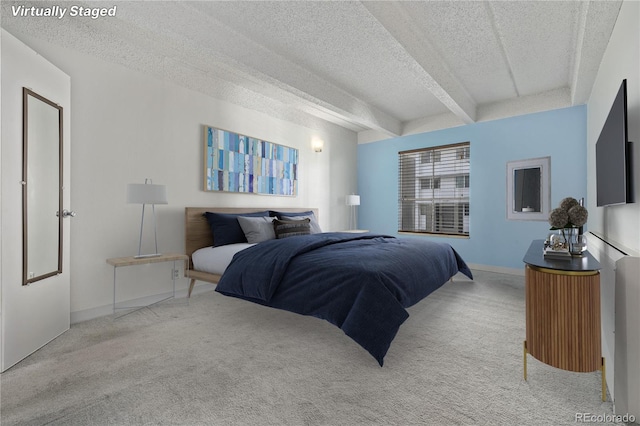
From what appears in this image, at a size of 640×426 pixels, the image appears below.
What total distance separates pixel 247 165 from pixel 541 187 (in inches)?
163

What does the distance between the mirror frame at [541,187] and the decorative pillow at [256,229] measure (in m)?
3.54

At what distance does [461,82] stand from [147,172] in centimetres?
403

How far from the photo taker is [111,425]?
56.6 inches

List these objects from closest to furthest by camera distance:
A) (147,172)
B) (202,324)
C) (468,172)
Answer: (202,324) < (147,172) < (468,172)

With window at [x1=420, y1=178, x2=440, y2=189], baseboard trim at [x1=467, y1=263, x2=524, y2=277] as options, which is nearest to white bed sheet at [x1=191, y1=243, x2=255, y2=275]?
window at [x1=420, y1=178, x2=440, y2=189]

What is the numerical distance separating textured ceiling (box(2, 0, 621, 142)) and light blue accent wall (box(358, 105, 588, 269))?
0.91ft

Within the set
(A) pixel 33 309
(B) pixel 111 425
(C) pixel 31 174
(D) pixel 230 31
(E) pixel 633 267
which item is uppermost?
(D) pixel 230 31

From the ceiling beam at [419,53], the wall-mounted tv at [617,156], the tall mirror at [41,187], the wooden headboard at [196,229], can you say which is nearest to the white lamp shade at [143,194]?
the tall mirror at [41,187]

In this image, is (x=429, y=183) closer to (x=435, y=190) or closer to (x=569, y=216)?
(x=435, y=190)

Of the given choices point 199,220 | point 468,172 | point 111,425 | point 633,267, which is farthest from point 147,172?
point 468,172

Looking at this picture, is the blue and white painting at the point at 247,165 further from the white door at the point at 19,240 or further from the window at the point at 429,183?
the window at the point at 429,183

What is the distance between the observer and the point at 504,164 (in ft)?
15.6

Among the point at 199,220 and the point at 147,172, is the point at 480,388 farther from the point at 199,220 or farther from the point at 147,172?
the point at 147,172

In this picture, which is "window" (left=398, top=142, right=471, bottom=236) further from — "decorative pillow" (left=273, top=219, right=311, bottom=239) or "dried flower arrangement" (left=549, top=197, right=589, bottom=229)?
"dried flower arrangement" (left=549, top=197, right=589, bottom=229)
